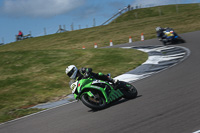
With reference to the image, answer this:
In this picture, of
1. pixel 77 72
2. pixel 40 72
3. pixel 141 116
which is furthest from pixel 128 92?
pixel 40 72

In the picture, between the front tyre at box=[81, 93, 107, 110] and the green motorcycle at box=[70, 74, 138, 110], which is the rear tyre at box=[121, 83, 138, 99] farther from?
the front tyre at box=[81, 93, 107, 110]

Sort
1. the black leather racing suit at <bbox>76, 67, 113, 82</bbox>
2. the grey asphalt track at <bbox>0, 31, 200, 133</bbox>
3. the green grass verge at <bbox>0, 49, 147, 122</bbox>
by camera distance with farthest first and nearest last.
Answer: the green grass verge at <bbox>0, 49, 147, 122</bbox>
the black leather racing suit at <bbox>76, 67, 113, 82</bbox>
the grey asphalt track at <bbox>0, 31, 200, 133</bbox>

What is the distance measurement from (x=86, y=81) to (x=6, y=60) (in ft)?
38.3

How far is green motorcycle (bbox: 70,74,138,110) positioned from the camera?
6.88 meters

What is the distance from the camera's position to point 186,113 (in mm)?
5316

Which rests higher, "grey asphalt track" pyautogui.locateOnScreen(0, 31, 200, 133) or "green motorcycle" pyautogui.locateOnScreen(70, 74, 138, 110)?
"green motorcycle" pyautogui.locateOnScreen(70, 74, 138, 110)

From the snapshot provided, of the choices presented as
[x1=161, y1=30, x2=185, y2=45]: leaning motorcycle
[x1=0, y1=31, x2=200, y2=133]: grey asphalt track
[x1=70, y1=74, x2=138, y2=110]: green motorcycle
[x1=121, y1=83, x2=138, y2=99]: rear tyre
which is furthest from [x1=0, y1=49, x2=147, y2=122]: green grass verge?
[x1=161, y1=30, x2=185, y2=45]: leaning motorcycle

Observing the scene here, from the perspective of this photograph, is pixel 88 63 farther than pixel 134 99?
Yes

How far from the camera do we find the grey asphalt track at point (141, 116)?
16.1 feet

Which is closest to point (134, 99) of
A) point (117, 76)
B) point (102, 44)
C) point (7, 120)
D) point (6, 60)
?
point (7, 120)

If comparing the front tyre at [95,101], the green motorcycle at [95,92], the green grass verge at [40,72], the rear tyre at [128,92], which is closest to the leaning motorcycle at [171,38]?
the green grass verge at [40,72]

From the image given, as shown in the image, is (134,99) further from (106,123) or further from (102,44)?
(102,44)

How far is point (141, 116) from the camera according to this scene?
5.64m

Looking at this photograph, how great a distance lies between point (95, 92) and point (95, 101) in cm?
24
